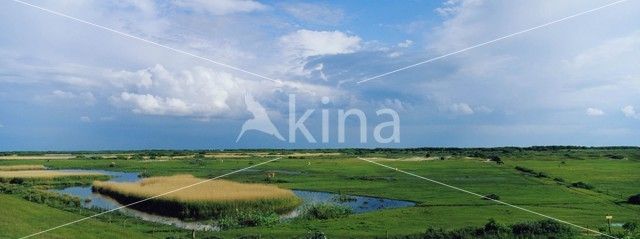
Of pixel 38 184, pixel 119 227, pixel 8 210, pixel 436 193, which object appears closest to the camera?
pixel 119 227

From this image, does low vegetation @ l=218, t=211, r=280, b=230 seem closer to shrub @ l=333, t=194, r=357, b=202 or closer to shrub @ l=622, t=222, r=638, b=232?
shrub @ l=333, t=194, r=357, b=202

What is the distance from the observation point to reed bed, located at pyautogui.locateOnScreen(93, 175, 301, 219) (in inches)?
1534

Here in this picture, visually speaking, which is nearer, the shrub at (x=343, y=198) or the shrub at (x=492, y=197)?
the shrub at (x=492, y=197)

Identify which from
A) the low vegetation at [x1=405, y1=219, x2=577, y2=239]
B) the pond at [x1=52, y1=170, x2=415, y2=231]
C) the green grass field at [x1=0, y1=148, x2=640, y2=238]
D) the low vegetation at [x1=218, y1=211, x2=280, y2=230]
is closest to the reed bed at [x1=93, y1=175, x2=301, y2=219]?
the pond at [x1=52, y1=170, x2=415, y2=231]

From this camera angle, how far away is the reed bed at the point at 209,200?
Result: 39.0m

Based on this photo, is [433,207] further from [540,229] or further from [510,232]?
[540,229]

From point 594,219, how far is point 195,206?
26.7 m

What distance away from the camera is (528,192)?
48.7 meters

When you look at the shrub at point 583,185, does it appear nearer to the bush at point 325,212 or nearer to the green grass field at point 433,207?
the green grass field at point 433,207

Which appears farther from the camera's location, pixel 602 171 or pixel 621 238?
pixel 602 171

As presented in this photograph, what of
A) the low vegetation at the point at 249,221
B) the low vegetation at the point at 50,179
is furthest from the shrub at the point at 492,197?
the low vegetation at the point at 50,179

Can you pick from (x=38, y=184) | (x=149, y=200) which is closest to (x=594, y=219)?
(x=149, y=200)

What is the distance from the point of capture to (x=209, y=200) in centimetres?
4025

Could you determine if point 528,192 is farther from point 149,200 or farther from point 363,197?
point 149,200
